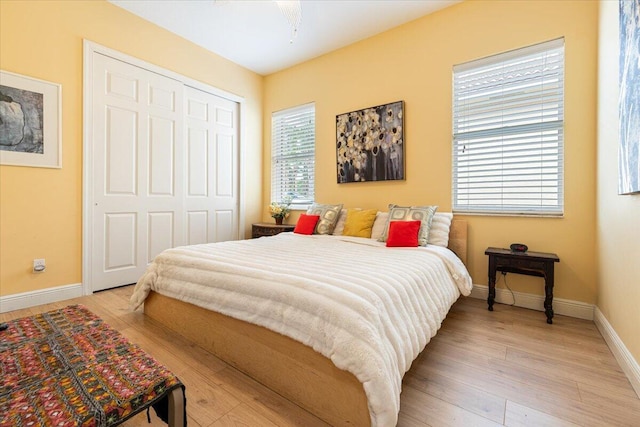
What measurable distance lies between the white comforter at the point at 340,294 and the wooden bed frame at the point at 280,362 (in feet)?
0.25

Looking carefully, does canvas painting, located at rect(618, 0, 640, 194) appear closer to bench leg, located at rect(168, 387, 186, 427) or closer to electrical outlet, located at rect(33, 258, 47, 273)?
bench leg, located at rect(168, 387, 186, 427)

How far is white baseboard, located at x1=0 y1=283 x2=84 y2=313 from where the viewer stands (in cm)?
249

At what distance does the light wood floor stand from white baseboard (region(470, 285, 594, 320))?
0.16m

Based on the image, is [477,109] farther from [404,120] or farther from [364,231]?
[364,231]

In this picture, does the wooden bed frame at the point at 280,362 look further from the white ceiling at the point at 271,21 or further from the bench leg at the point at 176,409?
the white ceiling at the point at 271,21

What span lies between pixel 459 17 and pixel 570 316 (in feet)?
10.2

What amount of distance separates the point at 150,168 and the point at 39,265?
4.73ft

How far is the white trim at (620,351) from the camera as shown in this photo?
4.86ft

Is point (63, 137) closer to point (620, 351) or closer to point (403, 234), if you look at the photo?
point (403, 234)

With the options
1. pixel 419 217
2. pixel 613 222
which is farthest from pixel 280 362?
pixel 613 222

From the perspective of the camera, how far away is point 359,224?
3129 millimetres

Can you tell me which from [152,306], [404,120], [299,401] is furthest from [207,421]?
[404,120]

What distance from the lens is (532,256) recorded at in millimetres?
2334

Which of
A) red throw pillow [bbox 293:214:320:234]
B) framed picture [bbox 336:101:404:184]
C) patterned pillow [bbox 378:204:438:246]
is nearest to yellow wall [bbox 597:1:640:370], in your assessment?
patterned pillow [bbox 378:204:438:246]
